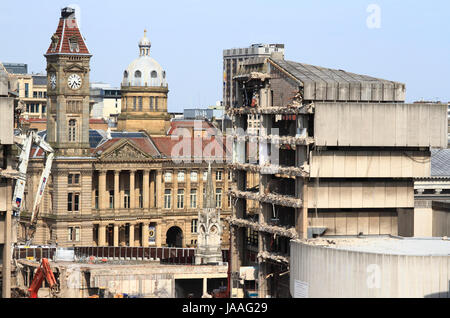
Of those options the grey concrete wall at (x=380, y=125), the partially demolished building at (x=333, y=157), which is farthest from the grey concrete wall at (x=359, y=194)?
the grey concrete wall at (x=380, y=125)

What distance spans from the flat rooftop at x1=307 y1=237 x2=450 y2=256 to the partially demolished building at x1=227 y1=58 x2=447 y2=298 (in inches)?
147

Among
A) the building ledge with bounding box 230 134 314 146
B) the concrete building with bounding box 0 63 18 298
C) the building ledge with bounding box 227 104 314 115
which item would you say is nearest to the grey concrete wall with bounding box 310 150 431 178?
the building ledge with bounding box 230 134 314 146

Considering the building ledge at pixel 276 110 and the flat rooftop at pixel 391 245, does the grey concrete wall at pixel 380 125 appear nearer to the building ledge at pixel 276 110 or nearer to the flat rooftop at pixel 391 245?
the building ledge at pixel 276 110

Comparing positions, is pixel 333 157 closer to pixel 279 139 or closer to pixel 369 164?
pixel 369 164

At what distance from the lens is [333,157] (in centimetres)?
15150

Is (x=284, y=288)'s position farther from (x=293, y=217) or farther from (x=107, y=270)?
(x=107, y=270)

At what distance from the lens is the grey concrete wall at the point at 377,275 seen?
132 metres

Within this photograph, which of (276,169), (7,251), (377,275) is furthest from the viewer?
(276,169)

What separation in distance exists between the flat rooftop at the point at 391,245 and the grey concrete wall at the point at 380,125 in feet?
32.3

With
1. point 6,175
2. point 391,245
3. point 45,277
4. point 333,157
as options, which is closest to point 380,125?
point 333,157

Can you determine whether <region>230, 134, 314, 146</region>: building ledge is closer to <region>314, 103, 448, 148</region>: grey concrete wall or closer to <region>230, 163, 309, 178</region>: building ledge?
<region>314, 103, 448, 148</region>: grey concrete wall

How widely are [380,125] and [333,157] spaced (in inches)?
237
